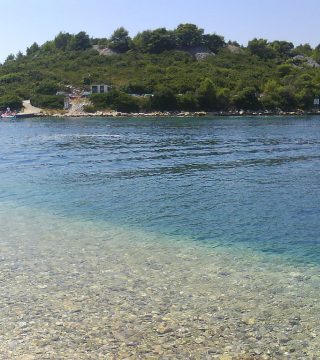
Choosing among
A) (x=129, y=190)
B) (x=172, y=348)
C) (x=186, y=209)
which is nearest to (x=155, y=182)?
(x=129, y=190)

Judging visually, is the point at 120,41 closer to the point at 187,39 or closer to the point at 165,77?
the point at 187,39

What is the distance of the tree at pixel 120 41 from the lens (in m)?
194

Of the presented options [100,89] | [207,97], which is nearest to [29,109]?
[100,89]

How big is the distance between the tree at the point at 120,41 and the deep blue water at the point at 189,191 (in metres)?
163

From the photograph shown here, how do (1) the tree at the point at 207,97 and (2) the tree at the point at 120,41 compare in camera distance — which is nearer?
(1) the tree at the point at 207,97

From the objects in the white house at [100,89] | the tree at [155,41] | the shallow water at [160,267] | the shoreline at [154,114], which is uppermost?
the tree at [155,41]

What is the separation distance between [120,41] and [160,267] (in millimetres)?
193616

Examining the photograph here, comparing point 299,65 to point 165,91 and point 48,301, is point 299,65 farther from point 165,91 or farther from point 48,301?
point 48,301

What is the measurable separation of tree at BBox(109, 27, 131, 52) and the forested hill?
417mm

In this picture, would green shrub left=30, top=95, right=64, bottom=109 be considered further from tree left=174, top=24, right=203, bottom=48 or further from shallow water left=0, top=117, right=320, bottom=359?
shallow water left=0, top=117, right=320, bottom=359

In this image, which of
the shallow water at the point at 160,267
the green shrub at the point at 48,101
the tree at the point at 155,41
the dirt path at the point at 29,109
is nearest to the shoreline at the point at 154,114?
the dirt path at the point at 29,109

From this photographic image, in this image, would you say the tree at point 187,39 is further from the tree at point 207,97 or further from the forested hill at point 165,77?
the tree at point 207,97

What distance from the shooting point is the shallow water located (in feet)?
24.8

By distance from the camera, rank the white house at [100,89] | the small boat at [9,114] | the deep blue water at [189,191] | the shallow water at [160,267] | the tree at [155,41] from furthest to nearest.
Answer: the tree at [155,41], the white house at [100,89], the small boat at [9,114], the deep blue water at [189,191], the shallow water at [160,267]
